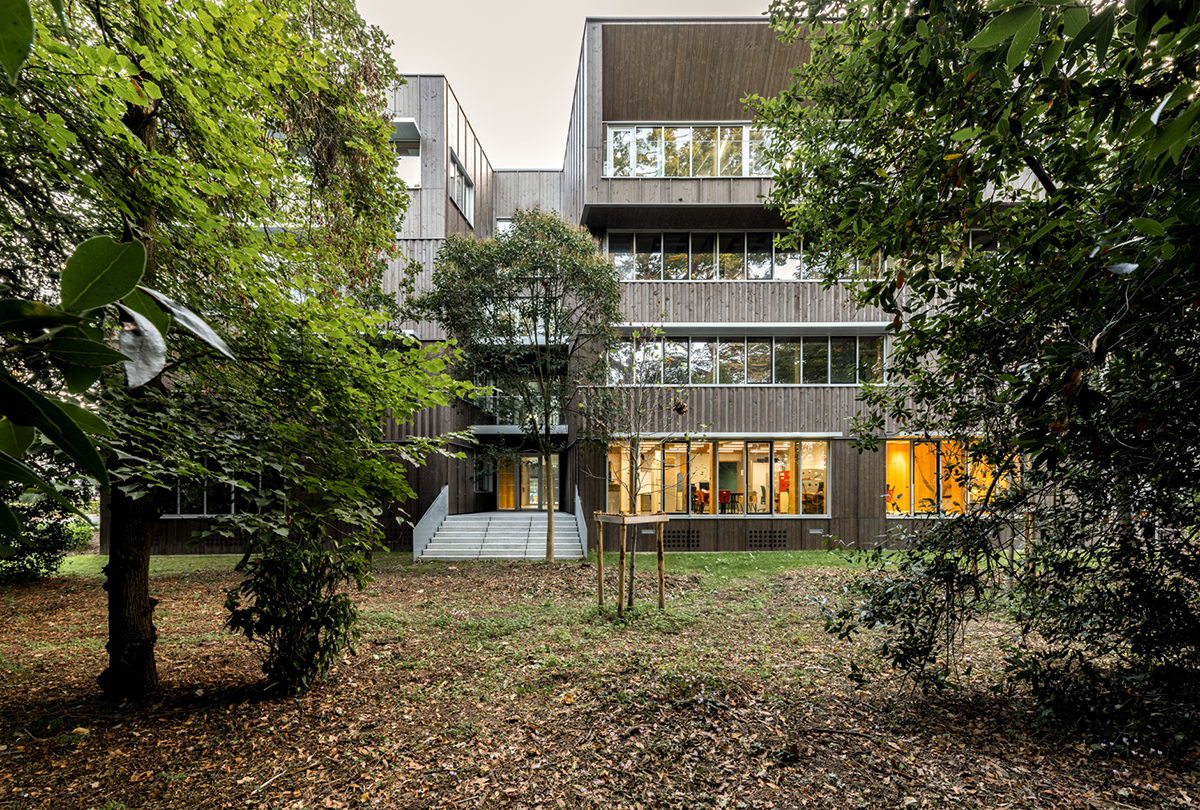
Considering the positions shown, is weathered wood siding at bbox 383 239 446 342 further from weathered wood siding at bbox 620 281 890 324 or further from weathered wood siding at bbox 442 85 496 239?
weathered wood siding at bbox 620 281 890 324

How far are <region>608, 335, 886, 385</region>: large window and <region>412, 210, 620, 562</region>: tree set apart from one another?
2725 millimetres

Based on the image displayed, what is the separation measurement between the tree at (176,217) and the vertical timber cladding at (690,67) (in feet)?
38.4

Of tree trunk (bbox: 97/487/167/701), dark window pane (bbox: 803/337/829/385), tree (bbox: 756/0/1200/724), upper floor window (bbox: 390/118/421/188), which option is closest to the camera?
tree (bbox: 756/0/1200/724)


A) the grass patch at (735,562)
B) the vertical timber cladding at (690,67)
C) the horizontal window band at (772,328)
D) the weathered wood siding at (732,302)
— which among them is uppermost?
the vertical timber cladding at (690,67)

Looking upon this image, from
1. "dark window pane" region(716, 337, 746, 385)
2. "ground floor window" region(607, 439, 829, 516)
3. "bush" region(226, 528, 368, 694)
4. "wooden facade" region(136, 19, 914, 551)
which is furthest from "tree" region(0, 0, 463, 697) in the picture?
"dark window pane" region(716, 337, 746, 385)

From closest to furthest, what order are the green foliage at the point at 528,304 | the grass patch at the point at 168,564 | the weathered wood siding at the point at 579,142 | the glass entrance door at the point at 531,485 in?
the grass patch at the point at 168,564 < the green foliage at the point at 528,304 < the weathered wood siding at the point at 579,142 < the glass entrance door at the point at 531,485

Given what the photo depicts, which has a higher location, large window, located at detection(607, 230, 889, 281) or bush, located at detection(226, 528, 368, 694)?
large window, located at detection(607, 230, 889, 281)

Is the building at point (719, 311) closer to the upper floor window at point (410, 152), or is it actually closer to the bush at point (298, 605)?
the upper floor window at point (410, 152)

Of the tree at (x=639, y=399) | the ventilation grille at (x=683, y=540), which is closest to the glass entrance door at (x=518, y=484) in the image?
the tree at (x=639, y=399)

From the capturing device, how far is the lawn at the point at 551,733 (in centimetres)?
359

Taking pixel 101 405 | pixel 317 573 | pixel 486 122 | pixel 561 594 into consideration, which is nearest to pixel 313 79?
pixel 101 405

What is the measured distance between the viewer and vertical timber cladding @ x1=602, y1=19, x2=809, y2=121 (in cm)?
1535

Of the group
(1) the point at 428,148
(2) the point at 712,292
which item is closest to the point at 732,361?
(2) the point at 712,292

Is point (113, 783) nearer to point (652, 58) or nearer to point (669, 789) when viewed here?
point (669, 789)
